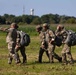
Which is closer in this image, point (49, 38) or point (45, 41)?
point (49, 38)

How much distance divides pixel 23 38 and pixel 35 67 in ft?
5.76

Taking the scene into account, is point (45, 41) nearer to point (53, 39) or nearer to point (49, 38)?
point (49, 38)

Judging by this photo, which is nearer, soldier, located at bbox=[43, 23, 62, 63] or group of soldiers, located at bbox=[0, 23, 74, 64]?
group of soldiers, located at bbox=[0, 23, 74, 64]

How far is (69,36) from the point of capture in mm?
17781

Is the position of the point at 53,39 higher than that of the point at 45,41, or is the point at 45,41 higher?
the point at 53,39

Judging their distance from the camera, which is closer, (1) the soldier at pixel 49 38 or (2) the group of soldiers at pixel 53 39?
(2) the group of soldiers at pixel 53 39

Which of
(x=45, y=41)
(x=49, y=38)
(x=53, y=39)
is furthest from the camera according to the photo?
(x=45, y=41)

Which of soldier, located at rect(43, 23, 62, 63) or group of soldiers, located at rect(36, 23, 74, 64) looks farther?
soldier, located at rect(43, 23, 62, 63)

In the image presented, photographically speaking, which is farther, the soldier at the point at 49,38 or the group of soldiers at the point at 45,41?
the soldier at the point at 49,38

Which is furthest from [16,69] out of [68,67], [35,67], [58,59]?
[58,59]

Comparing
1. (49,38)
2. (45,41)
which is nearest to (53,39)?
(49,38)

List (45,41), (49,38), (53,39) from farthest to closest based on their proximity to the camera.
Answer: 1. (45,41)
2. (49,38)
3. (53,39)

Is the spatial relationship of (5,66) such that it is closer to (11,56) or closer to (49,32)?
(11,56)

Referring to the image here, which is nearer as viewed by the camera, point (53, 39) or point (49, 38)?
point (53, 39)
